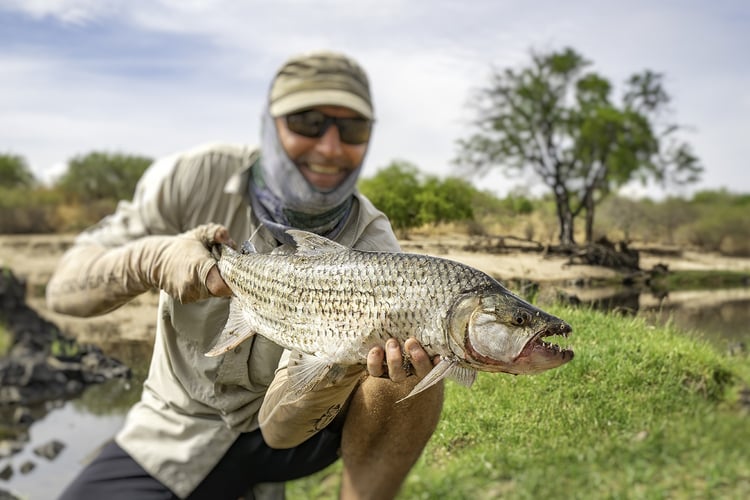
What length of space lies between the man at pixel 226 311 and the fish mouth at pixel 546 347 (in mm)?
190

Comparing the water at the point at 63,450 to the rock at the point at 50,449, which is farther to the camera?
the rock at the point at 50,449

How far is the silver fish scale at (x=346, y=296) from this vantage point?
118cm

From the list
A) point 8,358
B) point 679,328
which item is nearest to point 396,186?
point 679,328

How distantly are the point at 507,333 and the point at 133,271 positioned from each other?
85cm

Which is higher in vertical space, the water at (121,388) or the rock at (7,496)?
the water at (121,388)

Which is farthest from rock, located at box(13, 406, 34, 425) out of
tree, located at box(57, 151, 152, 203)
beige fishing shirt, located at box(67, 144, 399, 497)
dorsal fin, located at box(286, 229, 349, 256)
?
dorsal fin, located at box(286, 229, 349, 256)

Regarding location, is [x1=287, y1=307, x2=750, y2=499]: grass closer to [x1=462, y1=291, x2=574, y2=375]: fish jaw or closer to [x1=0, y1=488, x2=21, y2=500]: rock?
[x1=462, y1=291, x2=574, y2=375]: fish jaw

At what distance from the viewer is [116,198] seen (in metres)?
6.59

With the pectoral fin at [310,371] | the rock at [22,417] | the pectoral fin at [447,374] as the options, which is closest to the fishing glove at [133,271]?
the pectoral fin at [310,371]

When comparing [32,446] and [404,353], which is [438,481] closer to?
[404,353]

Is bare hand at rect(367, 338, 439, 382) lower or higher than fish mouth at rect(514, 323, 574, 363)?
lower

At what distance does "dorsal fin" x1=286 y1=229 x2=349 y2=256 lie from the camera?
1291mm

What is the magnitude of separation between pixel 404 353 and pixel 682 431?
1603 mm

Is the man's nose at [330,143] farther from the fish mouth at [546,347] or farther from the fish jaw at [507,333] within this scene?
the fish mouth at [546,347]
